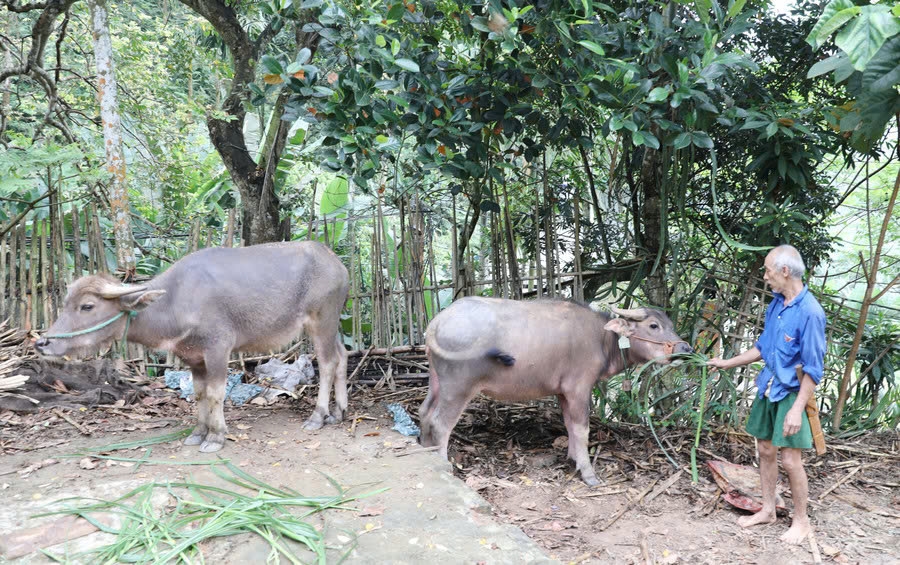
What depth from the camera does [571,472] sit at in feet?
16.4

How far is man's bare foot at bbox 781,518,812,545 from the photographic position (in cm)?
400

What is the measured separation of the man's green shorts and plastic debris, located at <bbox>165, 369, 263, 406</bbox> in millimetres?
3989

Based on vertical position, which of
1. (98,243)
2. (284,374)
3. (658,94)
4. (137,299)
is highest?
(658,94)

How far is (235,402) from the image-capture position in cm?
577

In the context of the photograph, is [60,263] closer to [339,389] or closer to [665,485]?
[339,389]

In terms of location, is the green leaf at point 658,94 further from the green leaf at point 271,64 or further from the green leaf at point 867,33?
the green leaf at point 271,64

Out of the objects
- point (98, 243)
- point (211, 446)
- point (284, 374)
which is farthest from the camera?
point (284, 374)

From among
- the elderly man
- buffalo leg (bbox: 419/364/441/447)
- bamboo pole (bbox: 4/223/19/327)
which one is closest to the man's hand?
the elderly man

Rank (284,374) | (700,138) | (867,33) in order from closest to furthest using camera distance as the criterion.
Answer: (867,33) < (700,138) < (284,374)

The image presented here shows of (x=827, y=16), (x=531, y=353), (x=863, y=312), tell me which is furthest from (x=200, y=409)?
(x=863, y=312)

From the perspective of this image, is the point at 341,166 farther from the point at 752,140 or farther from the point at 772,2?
the point at 772,2

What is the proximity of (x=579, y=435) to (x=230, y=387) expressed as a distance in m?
3.08

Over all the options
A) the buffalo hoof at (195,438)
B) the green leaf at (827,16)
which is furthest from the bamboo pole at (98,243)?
the green leaf at (827,16)

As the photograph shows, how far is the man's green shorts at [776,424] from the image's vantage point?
389 centimetres
